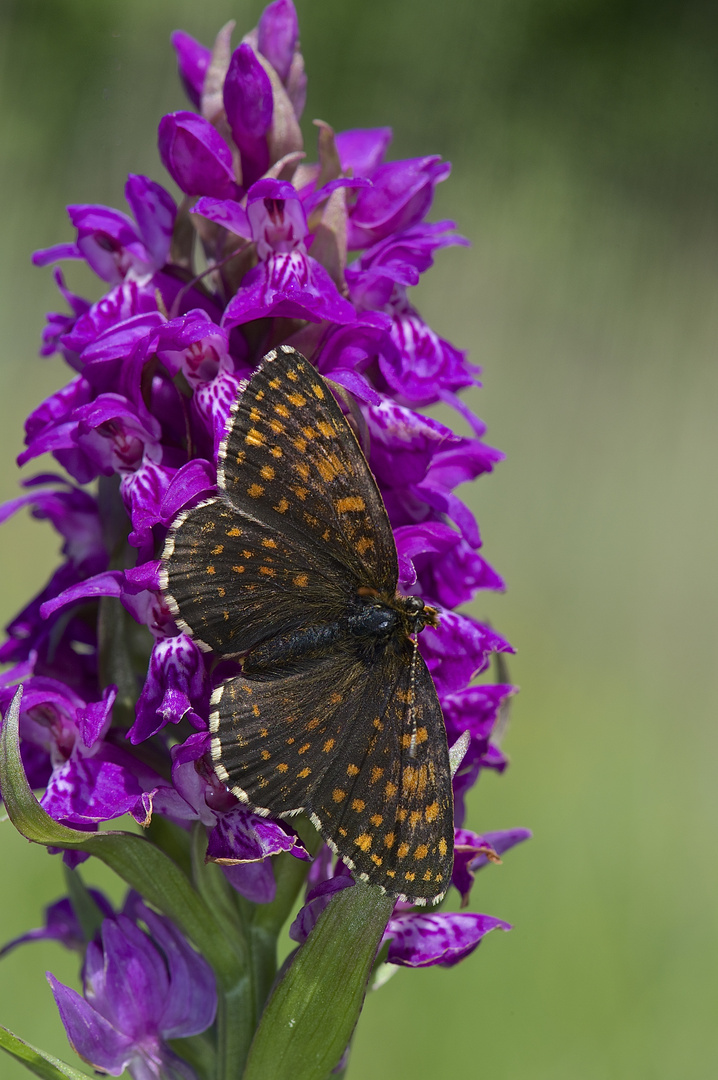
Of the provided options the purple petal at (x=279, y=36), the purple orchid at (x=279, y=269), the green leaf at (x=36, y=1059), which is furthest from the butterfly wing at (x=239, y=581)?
the purple petal at (x=279, y=36)

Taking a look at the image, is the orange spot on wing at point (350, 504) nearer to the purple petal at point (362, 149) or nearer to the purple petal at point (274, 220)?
the purple petal at point (274, 220)

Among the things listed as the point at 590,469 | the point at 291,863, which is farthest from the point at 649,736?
the point at 291,863

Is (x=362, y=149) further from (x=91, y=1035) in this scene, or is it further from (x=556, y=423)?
(x=556, y=423)

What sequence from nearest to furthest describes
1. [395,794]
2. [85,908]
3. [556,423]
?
[395,794], [85,908], [556,423]

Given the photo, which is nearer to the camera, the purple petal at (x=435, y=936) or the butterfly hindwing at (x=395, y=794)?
the butterfly hindwing at (x=395, y=794)

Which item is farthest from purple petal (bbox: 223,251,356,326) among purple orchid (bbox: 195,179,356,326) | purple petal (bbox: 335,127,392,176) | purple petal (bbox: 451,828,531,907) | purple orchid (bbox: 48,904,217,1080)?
purple orchid (bbox: 48,904,217,1080)

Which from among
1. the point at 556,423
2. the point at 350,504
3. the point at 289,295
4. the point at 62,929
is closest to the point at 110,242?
the point at 289,295
